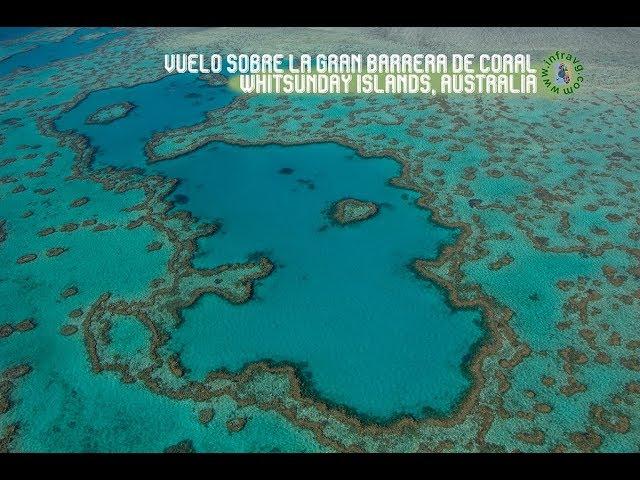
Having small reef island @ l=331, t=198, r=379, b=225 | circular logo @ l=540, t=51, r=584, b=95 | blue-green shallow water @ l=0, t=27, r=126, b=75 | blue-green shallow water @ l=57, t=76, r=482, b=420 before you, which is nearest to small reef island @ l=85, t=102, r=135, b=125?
blue-green shallow water @ l=57, t=76, r=482, b=420

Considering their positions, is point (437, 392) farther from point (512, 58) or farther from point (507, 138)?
point (512, 58)

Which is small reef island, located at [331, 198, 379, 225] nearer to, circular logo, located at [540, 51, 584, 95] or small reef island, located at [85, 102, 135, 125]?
small reef island, located at [85, 102, 135, 125]

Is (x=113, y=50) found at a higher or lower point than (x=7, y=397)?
higher

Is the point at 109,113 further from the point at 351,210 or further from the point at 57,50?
the point at 57,50

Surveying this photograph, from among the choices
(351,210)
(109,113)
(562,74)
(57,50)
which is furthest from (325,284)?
(57,50)

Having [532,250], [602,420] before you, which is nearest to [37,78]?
[532,250]
